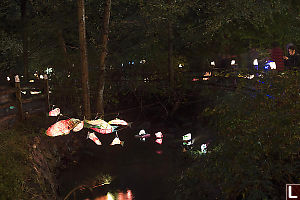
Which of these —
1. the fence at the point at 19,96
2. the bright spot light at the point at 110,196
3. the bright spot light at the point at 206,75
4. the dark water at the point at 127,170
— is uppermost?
the bright spot light at the point at 206,75

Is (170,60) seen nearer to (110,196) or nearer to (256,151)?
(110,196)

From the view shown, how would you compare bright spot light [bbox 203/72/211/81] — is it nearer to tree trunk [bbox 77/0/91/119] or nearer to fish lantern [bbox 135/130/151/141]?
fish lantern [bbox 135/130/151/141]

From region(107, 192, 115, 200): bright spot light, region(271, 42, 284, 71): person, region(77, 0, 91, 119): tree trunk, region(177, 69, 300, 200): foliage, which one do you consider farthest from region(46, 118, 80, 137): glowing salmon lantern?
region(271, 42, 284, 71): person

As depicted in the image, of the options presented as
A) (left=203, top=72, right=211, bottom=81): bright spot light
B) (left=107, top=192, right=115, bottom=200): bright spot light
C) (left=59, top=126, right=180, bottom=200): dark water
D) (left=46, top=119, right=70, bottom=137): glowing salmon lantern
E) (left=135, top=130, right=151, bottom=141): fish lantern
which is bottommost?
(left=107, top=192, right=115, bottom=200): bright spot light

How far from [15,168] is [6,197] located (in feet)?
3.60

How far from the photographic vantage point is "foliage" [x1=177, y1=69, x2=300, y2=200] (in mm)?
6180

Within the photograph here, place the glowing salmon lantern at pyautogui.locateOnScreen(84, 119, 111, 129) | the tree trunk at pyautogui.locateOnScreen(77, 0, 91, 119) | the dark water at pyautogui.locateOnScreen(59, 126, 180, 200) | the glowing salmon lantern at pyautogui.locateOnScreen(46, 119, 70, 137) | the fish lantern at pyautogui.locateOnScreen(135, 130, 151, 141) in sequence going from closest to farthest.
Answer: the glowing salmon lantern at pyautogui.locateOnScreen(46, 119, 70, 137), the glowing salmon lantern at pyautogui.locateOnScreen(84, 119, 111, 129), the dark water at pyautogui.locateOnScreen(59, 126, 180, 200), the tree trunk at pyautogui.locateOnScreen(77, 0, 91, 119), the fish lantern at pyautogui.locateOnScreen(135, 130, 151, 141)

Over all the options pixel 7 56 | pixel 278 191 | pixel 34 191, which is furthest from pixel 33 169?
pixel 7 56

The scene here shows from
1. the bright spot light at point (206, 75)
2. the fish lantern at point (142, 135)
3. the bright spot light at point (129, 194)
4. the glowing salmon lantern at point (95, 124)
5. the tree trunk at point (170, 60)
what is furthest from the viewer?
the bright spot light at point (206, 75)

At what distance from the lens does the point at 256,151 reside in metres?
6.48

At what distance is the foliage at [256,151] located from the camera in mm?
6180

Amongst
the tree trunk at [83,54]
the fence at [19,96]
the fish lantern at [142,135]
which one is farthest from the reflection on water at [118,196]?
the fish lantern at [142,135]

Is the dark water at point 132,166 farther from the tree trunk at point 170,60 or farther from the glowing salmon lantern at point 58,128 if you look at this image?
the tree trunk at point 170,60

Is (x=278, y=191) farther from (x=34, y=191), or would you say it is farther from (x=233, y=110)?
(x=34, y=191)
